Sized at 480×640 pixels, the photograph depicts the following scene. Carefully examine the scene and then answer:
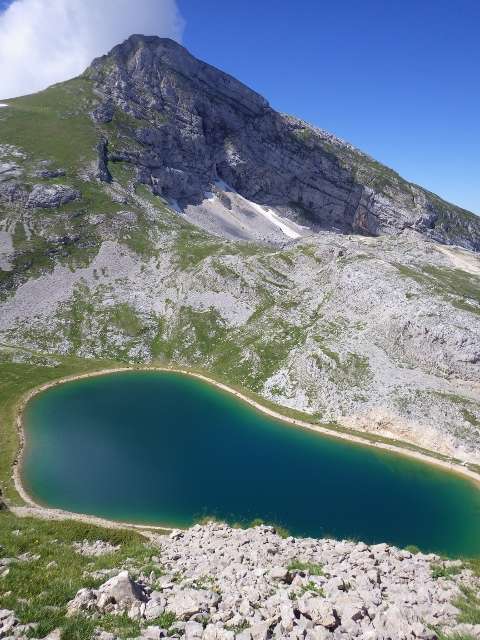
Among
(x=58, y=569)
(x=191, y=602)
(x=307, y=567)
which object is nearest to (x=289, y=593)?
(x=191, y=602)

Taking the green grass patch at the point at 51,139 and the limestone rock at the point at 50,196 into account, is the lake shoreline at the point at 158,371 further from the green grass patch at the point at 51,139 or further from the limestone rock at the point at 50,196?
the green grass patch at the point at 51,139

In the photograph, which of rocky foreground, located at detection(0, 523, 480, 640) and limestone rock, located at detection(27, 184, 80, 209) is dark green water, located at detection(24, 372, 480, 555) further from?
limestone rock, located at detection(27, 184, 80, 209)

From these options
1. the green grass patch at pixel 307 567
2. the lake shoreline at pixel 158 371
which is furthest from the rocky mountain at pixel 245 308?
the green grass patch at pixel 307 567

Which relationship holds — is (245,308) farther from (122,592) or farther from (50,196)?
(122,592)

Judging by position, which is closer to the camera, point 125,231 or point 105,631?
point 105,631

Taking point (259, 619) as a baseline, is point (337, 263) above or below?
above

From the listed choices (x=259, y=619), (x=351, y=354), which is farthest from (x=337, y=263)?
(x=259, y=619)

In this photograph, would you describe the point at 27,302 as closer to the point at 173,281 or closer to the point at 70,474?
the point at 173,281
